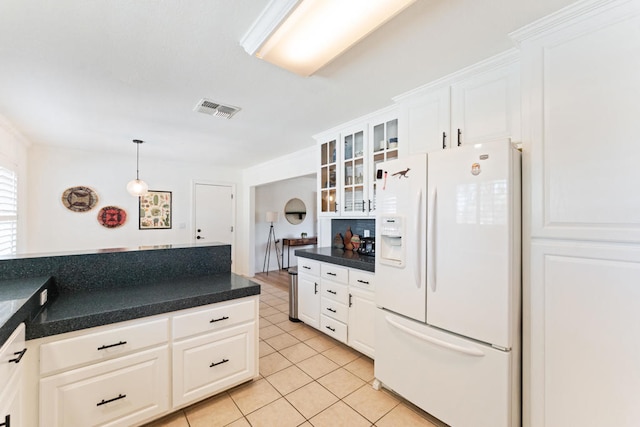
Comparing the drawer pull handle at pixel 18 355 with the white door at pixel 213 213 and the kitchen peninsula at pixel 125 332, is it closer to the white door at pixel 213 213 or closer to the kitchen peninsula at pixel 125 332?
the kitchen peninsula at pixel 125 332

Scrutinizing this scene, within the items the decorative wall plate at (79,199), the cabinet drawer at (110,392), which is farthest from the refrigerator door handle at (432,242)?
the decorative wall plate at (79,199)

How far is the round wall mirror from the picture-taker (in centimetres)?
660

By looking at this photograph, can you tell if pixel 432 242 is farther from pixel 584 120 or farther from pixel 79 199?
pixel 79 199

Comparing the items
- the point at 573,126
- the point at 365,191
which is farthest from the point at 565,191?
the point at 365,191

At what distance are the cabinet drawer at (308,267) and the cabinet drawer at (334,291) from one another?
15 cm

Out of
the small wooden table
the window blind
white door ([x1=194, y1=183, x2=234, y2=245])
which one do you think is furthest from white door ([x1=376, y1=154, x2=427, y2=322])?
the small wooden table

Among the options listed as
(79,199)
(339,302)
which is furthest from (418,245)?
(79,199)

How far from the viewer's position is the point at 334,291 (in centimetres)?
272

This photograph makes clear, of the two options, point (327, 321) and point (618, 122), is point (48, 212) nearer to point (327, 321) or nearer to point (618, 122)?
point (327, 321)

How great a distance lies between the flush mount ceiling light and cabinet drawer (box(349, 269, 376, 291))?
1.71 meters

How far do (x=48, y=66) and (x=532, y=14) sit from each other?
2980 millimetres

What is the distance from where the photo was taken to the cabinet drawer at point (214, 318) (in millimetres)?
1704

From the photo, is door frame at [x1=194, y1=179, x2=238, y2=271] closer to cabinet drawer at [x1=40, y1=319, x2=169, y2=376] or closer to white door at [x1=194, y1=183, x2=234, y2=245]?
white door at [x1=194, y1=183, x2=234, y2=245]

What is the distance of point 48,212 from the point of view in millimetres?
3953
